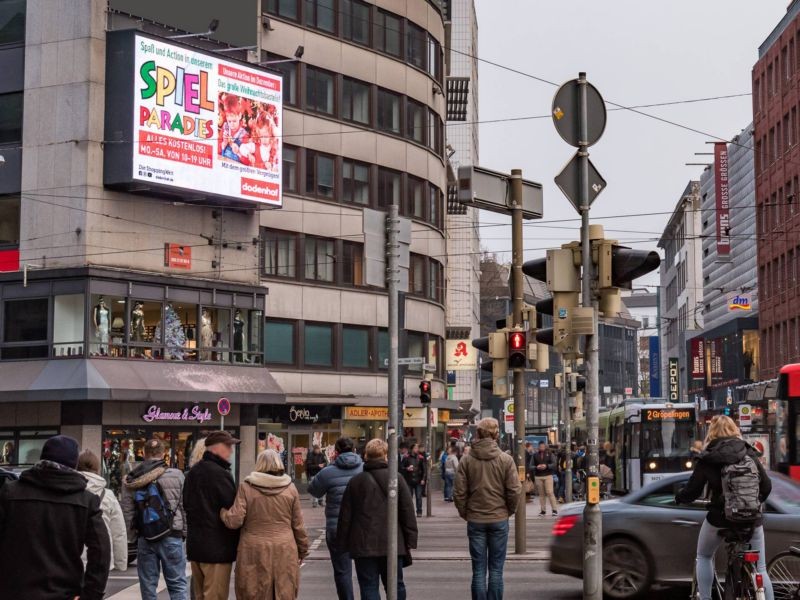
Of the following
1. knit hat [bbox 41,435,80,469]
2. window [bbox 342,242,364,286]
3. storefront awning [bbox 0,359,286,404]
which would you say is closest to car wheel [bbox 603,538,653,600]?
knit hat [bbox 41,435,80,469]

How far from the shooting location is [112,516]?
36.4 ft

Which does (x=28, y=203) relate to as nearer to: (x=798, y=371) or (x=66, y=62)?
(x=66, y=62)

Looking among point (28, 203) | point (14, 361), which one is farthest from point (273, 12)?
point (14, 361)

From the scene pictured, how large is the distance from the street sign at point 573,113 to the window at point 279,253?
107 ft

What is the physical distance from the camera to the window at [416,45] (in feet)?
171

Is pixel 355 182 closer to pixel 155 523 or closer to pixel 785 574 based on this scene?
pixel 155 523

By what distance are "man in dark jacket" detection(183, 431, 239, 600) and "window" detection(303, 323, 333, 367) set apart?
36210 millimetres

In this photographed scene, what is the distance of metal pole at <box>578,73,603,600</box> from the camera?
12.2 m

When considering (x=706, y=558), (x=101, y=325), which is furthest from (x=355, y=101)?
(x=706, y=558)

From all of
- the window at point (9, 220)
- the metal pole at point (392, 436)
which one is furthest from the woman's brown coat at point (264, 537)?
the window at point (9, 220)

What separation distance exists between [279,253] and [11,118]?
10350 mm

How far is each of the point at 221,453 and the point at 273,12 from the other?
36.9 meters

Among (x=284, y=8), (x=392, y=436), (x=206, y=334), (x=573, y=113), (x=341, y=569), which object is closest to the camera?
(x=392, y=436)

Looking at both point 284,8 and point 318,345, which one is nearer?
point 284,8
